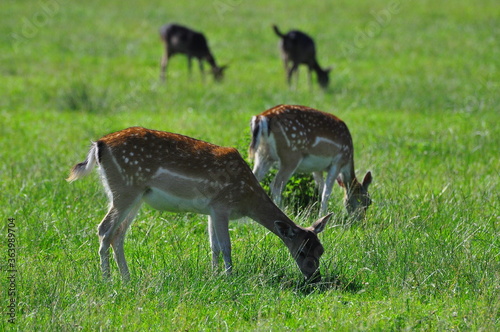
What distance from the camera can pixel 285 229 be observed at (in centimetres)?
671

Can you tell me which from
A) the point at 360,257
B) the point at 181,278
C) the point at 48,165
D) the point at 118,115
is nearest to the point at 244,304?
the point at 181,278

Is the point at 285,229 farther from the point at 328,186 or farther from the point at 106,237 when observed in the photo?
the point at 328,186

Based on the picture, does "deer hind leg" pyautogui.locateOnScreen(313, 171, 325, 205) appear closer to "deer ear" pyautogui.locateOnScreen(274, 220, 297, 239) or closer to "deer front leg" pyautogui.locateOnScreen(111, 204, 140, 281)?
"deer ear" pyautogui.locateOnScreen(274, 220, 297, 239)

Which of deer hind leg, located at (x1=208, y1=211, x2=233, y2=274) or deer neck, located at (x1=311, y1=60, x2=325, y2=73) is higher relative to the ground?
deer hind leg, located at (x1=208, y1=211, x2=233, y2=274)

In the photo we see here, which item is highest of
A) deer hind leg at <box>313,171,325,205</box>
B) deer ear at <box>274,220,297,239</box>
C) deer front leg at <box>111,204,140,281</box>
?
deer ear at <box>274,220,297,239</box>

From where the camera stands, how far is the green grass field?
5617 millimetres

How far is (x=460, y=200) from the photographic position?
28.8ft

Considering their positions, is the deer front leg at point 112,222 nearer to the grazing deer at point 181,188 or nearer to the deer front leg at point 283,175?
the grazing deer at point 181,188

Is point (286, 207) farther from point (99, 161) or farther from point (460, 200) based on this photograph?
point (99, 161)

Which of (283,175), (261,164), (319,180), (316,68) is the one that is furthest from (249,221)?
(316,68)

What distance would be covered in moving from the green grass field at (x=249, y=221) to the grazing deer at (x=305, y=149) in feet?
0.83

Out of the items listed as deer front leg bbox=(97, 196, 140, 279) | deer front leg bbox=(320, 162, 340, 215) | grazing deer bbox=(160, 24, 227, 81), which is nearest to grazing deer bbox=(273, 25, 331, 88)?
grazing deer bbox=(160, 24, 227, 81)

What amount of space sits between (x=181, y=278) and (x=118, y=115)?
9.38m

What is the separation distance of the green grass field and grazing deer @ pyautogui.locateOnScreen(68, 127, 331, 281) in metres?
0.23
